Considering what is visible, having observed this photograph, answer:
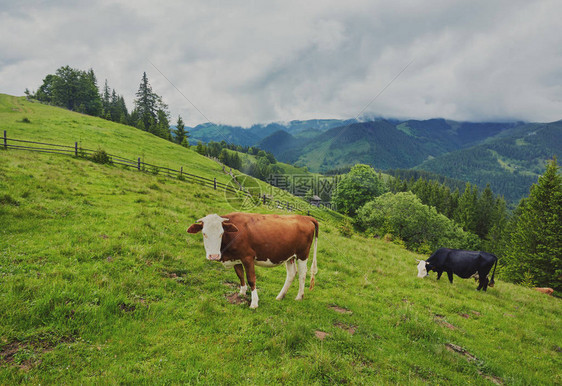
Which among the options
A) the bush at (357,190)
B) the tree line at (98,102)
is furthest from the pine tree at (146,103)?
the bush at (357,190)

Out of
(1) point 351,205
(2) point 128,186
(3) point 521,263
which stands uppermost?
(2) point 128,186

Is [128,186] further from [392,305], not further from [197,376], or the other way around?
[392,305]

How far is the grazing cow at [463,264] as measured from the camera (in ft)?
36.9

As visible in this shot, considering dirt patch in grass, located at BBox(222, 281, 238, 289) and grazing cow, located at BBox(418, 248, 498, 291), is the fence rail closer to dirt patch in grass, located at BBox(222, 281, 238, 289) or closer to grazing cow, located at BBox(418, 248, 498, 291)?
grazing cow, located at BBox(418, 248, 498, 291)

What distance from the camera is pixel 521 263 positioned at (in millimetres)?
25531

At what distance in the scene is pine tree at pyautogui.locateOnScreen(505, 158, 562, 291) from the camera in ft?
74.2

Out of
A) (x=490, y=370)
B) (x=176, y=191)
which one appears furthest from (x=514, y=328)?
(x=176, y=191)

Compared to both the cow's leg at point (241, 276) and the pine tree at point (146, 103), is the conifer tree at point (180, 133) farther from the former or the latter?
the cow's leg at point (241, 276)

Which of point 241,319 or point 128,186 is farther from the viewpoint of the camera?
point 128,186

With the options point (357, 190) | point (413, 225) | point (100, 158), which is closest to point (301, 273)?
point (100, 158)

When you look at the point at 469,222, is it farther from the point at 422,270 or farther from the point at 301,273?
the point at 301,273

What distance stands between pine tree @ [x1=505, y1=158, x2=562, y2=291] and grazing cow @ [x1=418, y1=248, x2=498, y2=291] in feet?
61.4

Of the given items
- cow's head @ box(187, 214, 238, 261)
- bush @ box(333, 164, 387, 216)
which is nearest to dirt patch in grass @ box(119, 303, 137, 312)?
cow's head @ box(187, 214, 238, 261)

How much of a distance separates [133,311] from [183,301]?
1114 mm
